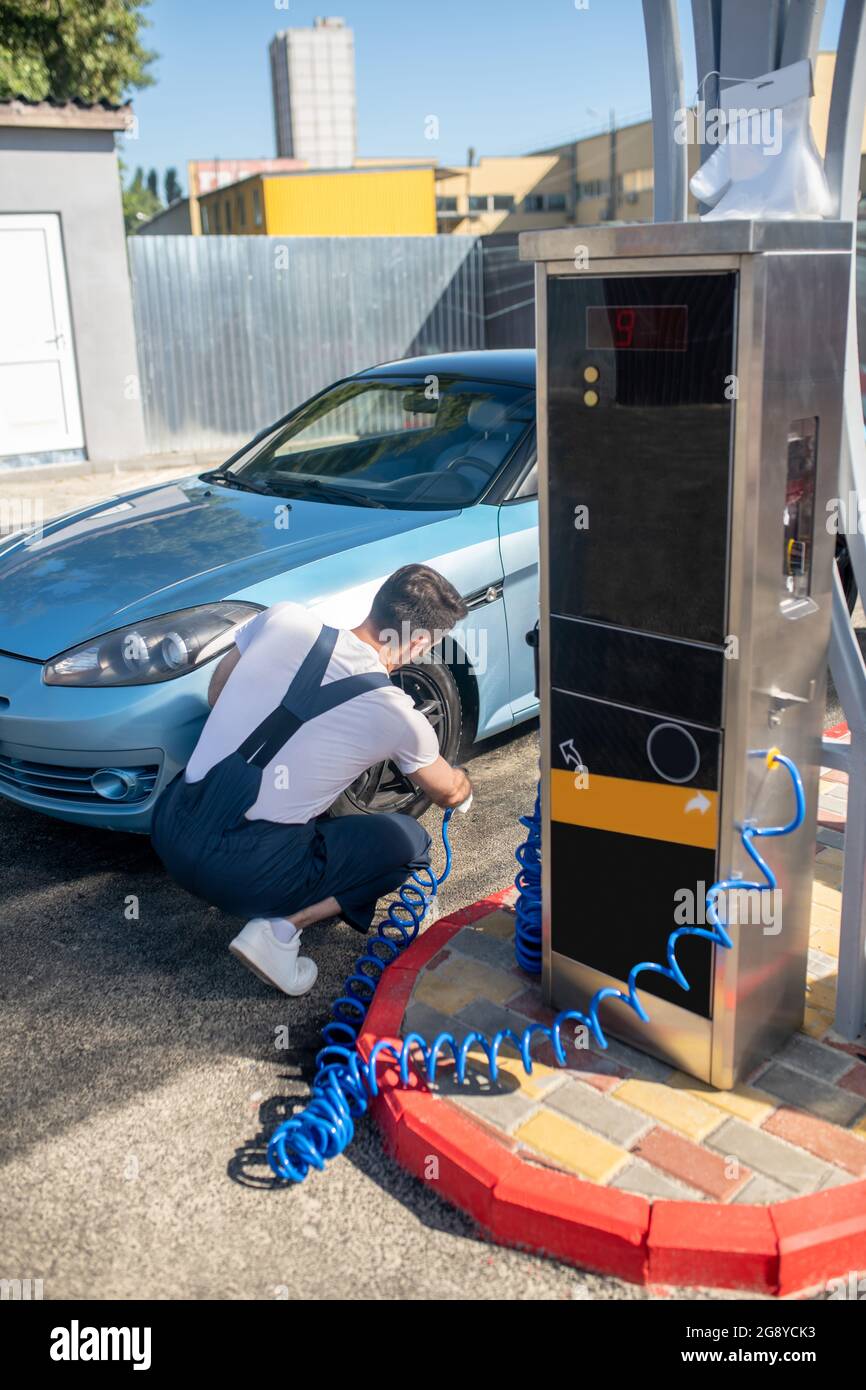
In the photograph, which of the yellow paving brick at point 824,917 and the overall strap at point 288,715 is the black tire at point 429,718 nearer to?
the overall strap at point 288,715

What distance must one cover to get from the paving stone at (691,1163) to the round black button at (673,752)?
846 millimetres

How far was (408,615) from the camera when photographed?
3.64 metres

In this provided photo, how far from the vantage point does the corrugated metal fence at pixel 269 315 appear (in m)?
13.9

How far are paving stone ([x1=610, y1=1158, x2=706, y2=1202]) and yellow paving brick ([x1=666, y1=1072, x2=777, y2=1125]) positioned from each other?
28cm

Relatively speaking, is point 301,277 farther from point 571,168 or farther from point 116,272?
point 571,168

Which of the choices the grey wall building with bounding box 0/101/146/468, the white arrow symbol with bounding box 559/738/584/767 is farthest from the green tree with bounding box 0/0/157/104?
the white arrow symbol with bounding box 559/738/584/767

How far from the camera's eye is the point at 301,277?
1496cm

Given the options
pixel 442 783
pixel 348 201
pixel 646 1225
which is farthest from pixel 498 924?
pixel 348 201

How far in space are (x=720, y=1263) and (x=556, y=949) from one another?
3.09ft

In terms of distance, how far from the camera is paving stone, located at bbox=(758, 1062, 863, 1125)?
2877mm

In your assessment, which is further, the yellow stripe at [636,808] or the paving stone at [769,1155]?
the yellow stripe at [636,808]

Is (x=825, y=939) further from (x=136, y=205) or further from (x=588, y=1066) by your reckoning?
(x=136, y=205)

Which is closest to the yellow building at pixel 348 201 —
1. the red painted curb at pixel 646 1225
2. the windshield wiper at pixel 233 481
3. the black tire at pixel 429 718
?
the windshield wiper at pixel 233 481

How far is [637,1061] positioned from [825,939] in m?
0.87
